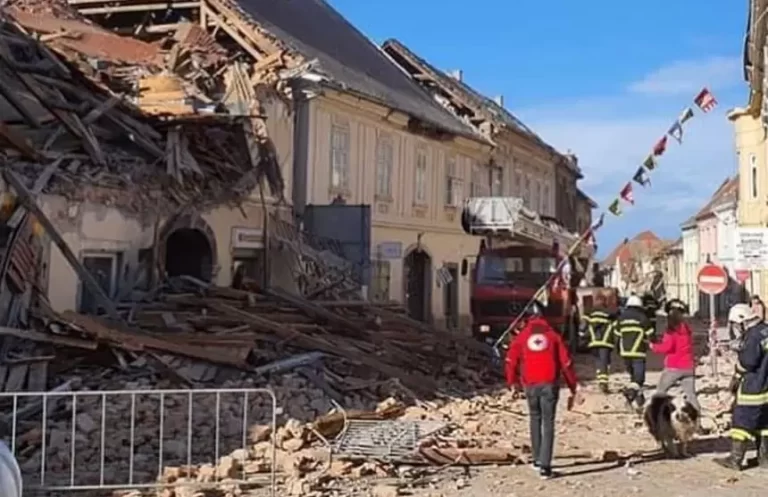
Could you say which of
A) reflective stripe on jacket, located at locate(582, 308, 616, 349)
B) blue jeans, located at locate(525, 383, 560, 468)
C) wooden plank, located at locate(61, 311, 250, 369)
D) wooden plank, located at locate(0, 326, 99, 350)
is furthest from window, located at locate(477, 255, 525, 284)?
blue jeans, located at locate(525, 383, 560, 468)

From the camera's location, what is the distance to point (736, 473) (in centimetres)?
1078

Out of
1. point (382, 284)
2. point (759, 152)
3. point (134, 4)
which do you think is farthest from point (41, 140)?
point (759, 152)

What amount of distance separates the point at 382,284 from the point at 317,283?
7.25 metres

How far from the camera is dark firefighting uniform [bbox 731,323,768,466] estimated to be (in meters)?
10.8

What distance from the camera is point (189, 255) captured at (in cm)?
2039

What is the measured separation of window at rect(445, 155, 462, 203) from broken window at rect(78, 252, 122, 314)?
55.6 feet

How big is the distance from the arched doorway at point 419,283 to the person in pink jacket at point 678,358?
57.9ft

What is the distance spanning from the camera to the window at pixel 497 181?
123 feet

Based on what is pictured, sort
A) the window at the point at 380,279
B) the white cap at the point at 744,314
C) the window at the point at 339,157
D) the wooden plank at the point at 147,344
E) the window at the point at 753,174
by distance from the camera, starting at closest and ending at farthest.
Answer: the white cap at the point at 744,314
the wooden plank at the point at 147,344
the window at the point at 339,157
the window at the point at 380,279
the window at the point at 753,174

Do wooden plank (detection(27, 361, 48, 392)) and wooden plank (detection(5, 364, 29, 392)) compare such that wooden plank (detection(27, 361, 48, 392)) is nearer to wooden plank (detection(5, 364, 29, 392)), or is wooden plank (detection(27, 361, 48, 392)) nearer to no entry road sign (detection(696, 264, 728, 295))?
wooden plank (detection(5, 364, 29, 392))

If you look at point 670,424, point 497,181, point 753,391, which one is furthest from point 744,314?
point 497,181

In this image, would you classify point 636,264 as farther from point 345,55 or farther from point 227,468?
point 227,468

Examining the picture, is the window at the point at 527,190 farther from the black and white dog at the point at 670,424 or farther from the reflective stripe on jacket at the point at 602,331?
the black and white dog at the point at 670,424

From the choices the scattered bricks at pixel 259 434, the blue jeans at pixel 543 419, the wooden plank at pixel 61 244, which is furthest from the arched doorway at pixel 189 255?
the blue jeans at pixel 543 419
